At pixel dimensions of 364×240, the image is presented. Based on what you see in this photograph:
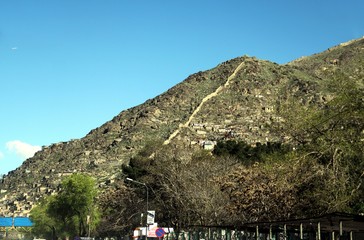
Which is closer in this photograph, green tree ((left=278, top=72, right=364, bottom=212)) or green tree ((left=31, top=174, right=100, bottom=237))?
green tree ((left=278, top=72, right=364, bottom=212))

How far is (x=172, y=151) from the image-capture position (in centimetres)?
7288

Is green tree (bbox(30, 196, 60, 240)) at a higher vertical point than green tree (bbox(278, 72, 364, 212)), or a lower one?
lower

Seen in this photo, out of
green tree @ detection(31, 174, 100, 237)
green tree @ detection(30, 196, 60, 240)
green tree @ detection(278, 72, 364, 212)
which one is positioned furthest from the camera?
green tree @ detection(30, 196, 60, 240)

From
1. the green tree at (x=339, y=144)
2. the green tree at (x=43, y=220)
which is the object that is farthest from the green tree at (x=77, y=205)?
the green tree at (x=339, y=144)

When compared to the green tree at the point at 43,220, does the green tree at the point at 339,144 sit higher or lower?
higher

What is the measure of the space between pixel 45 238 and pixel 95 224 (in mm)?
65635

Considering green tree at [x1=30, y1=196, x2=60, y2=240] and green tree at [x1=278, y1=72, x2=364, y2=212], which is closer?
green tree at [x1=278, y1=72, x2=364, y2=212]

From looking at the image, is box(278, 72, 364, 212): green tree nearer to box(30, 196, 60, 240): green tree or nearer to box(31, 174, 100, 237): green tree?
box(31, 174, 100, 237): green tree

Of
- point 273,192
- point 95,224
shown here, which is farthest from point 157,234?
point 95,224

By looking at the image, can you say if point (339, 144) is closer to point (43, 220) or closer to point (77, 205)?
point (77, 205)

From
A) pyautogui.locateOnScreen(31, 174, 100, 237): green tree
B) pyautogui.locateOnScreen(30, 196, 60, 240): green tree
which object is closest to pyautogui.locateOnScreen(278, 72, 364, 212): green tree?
pyautogui.locateOnScreen(31, 174, 100, 237): green tree

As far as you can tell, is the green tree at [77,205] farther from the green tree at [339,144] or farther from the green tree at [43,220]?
the green tree at [339,144]

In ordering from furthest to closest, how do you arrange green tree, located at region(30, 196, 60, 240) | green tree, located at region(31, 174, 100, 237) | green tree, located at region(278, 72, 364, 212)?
green tree, located at region(30, 196, 60, 240) < green tree, located at region(31, 174, 100, 237) < green tree, located at region(278, 72, 364, 212)

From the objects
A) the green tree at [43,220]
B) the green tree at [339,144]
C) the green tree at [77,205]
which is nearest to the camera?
the green tree at [339,144]
